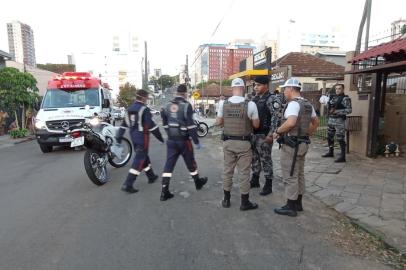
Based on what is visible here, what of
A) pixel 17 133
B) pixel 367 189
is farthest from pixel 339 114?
pixel 17 133

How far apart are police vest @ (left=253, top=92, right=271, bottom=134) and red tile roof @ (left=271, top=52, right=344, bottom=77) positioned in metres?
22.9

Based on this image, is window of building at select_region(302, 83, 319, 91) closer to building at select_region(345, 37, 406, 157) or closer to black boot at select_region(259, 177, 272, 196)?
building at select_region(345, 37, 406, 157)

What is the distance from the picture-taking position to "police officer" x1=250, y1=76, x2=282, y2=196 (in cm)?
533

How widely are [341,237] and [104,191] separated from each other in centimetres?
386

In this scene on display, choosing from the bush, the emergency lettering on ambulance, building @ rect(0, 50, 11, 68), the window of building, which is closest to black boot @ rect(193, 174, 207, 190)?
the emergency lettering on ambulance

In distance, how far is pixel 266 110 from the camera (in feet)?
17.6

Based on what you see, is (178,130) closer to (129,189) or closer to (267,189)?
(129,189)

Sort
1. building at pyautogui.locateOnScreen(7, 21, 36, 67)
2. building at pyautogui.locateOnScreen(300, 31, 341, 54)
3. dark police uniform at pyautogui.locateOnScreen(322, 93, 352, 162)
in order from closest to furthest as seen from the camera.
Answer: dark police uniform at pyautogui.locateOnScreen(322, 93, 352, 162) < building at pyautogui.locateOnScreen(7, 21, 36, 67) < building at pyautogui.locateOnScreen(300, 31, 341, 54)

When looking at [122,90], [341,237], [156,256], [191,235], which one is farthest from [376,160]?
[122,90]

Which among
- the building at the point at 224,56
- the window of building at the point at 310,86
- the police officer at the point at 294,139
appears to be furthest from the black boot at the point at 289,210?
the building at the point at 224,56

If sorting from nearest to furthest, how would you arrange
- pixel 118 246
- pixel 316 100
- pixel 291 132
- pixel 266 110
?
1. pixel 118 246
2. pixel 291 132
3. pixel 266 110
4. pixel 316 100

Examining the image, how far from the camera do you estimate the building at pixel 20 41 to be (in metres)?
41.8

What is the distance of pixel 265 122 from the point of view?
5.45 m

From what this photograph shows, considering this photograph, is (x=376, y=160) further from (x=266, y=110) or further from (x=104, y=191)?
(x=104, y=191)
